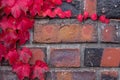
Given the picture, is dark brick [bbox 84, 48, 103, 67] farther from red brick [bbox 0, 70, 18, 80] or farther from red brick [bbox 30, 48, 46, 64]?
red brick [bbox 0, 70, 18, 80]

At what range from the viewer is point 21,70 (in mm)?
1063

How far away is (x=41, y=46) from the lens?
105 centimetres

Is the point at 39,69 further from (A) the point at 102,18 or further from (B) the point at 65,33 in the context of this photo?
(A) the point at 102,18

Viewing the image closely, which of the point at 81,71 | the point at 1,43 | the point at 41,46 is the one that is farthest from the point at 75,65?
the point at 1,43

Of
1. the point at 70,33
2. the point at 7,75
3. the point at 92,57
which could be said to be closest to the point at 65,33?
the point at 70,33

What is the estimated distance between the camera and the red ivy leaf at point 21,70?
1062 mm

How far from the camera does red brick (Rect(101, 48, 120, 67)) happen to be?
3.48 ft

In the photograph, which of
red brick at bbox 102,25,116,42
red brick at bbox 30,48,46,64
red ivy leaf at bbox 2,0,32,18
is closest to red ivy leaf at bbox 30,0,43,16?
red ivy leaf at bbox 2,0,32,18

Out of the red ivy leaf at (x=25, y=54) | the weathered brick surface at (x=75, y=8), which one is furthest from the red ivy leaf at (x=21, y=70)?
the weathered brick surface at (x=75, y=8)

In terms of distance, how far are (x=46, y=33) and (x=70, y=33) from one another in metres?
0.08

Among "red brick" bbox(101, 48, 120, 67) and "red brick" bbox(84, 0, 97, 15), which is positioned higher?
"red brick" bbox(84, 0, 97, 15)

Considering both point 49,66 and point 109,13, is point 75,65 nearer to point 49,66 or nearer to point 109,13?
point 49,66

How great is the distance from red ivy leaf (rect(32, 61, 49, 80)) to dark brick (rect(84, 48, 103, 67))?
14 cm

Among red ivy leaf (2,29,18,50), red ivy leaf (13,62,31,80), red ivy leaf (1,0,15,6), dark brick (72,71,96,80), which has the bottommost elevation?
dark brick (72,71,96,80)
